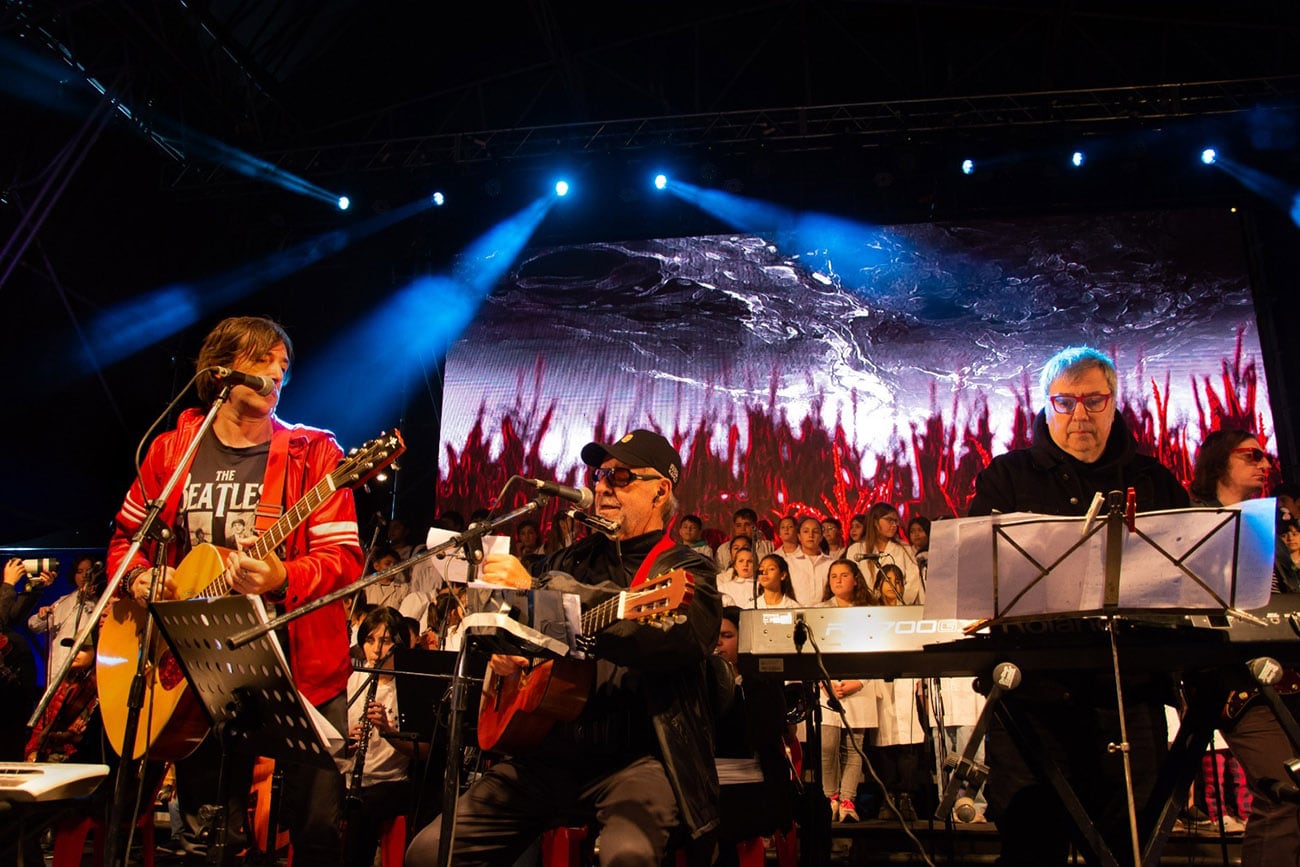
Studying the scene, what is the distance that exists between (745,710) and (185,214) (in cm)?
1099

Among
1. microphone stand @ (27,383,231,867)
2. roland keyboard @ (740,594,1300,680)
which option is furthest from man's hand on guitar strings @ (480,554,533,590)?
microphone stand @ (27,383,231,867)

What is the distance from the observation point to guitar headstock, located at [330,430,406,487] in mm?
3695

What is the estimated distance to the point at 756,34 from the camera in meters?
12.3

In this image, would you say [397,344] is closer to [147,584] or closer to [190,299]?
[190,299]

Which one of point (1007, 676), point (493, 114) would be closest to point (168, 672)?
point (1007, 676)

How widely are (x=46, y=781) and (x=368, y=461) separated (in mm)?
1486

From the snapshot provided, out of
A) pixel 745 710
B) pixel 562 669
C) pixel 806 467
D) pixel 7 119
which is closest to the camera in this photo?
pixel 562 669

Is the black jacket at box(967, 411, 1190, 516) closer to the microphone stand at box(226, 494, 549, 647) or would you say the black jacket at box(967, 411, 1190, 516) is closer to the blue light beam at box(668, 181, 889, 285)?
the microphone stand at box(226, 494, 549, 647)

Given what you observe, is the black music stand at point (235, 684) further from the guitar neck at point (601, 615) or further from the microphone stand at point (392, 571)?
the guitar neck at point (601, 615)

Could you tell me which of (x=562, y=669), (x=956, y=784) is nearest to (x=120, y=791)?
(x=562, y=669)

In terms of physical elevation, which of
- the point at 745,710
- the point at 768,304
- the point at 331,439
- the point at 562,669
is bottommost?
the point at 745,710

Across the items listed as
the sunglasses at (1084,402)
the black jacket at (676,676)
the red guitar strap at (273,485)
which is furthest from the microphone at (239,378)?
the sunglasses at (1084,402)

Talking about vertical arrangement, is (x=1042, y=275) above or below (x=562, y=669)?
above

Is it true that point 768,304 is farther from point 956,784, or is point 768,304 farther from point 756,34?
point 956,784
